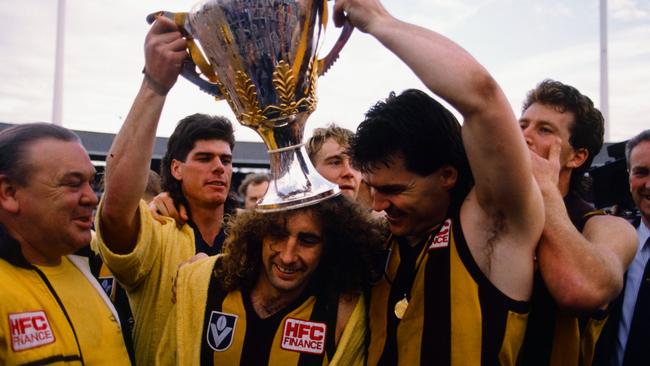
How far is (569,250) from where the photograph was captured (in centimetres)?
160

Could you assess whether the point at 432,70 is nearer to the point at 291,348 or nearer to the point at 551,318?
the point at 551,318

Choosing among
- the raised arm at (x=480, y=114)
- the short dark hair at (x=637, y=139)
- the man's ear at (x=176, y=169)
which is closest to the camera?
the raised arm at (x=480, y=114)

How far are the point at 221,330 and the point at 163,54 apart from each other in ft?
3.26

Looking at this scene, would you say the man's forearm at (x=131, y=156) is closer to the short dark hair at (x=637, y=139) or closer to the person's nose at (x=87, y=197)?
the person's nose at (x=87, y=197)

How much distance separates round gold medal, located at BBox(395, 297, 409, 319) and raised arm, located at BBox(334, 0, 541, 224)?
1.44ft

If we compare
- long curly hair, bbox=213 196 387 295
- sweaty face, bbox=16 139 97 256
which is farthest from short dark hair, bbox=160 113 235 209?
sweaty face, bbox=16 139 97 256

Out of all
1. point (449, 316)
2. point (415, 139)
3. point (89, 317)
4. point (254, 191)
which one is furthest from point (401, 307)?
point (254, 191)

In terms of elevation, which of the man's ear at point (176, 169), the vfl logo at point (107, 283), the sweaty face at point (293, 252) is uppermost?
the man's ear at point (176, 169)

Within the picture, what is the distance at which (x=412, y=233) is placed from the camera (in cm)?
189

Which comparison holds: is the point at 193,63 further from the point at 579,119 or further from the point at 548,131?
the point at 579,119

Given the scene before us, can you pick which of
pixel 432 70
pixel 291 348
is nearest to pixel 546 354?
pixel 291 348

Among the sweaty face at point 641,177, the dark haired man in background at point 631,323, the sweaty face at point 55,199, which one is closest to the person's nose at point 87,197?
the sweaty face at point 55,199

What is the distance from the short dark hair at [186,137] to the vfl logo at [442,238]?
1630mm

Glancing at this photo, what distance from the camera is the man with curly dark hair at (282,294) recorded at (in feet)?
6.44
